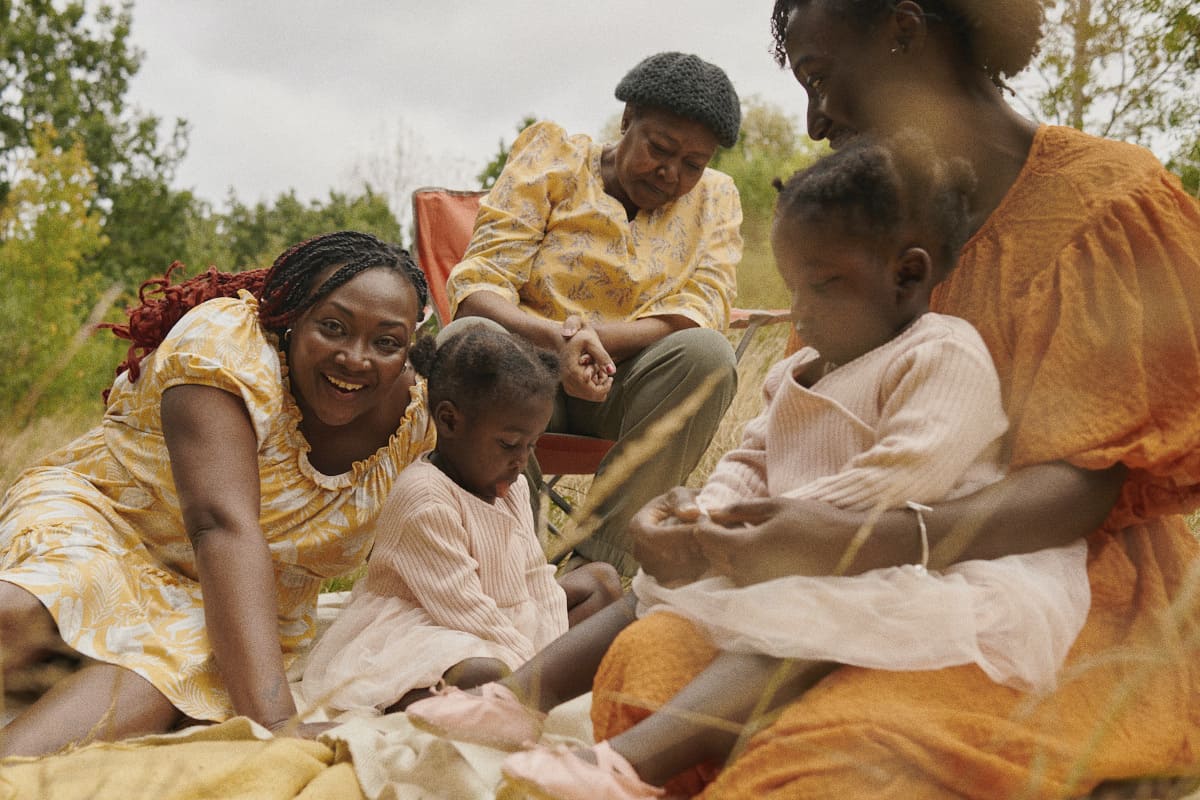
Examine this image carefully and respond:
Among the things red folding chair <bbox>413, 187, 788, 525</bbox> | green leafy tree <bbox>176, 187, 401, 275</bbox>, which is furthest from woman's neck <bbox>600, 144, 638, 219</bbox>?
green leafy tree <bbox>176, 187, 401, 275</bbox>

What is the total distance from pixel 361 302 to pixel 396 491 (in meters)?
0.43

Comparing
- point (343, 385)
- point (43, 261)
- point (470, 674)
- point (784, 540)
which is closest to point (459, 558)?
point (470, 674)

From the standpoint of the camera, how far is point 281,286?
8.33 ft

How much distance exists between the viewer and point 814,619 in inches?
59.9

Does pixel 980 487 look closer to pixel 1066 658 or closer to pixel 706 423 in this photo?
pixel 1066 658

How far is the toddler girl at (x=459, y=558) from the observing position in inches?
91.9

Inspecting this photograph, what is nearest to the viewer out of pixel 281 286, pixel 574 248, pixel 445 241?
pixel 281 286

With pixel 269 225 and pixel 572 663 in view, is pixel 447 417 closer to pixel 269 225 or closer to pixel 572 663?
pixel 572 663

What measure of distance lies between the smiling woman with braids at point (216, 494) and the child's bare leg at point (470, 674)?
0.92ft

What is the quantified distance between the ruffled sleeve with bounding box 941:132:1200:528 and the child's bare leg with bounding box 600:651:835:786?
1.60ft

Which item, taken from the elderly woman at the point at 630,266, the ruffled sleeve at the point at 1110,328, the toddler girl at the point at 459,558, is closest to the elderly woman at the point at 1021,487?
the ruffled sleeve at the point at 1110,328

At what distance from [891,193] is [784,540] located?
56 cm

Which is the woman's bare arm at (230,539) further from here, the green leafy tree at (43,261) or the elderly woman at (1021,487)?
the green leafy tree at (43,261)

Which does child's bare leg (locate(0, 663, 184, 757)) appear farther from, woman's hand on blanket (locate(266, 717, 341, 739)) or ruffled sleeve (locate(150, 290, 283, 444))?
ruffled sleeve (locate(150, 290, 283, 444))
